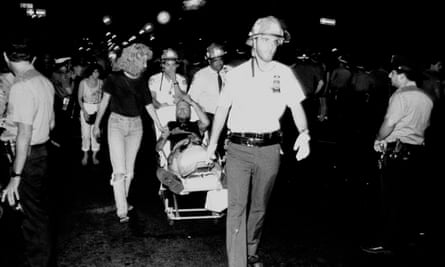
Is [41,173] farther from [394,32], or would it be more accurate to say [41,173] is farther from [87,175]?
[394,32]

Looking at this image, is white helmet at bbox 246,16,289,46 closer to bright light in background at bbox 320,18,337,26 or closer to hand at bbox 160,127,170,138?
hand at bbox 160,127,170,138

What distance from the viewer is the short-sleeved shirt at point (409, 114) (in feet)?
15.4

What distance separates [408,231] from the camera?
5.66 m

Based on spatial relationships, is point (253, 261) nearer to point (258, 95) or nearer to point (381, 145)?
point (258, 95)

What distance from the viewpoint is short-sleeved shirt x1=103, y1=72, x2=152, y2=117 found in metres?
5.68

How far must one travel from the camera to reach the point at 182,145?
573cm

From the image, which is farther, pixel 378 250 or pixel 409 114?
pixel 378 250

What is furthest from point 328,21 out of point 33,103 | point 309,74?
point 33,103

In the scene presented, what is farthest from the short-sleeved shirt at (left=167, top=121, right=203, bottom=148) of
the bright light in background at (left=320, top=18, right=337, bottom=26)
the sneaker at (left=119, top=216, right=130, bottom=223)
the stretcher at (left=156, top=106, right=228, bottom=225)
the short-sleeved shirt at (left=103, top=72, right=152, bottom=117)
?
the bright light in background at (left=320, top=18, right=337, bottom=26)

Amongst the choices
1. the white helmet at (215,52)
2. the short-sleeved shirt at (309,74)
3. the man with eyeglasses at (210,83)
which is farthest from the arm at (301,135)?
the short-sleeved shirt at (309,74)

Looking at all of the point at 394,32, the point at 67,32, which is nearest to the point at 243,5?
the point at 394,32

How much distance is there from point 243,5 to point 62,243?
31229 mm

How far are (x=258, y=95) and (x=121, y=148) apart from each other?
Result: 7.81 feet

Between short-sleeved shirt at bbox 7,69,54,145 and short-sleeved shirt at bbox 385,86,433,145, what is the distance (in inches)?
137
